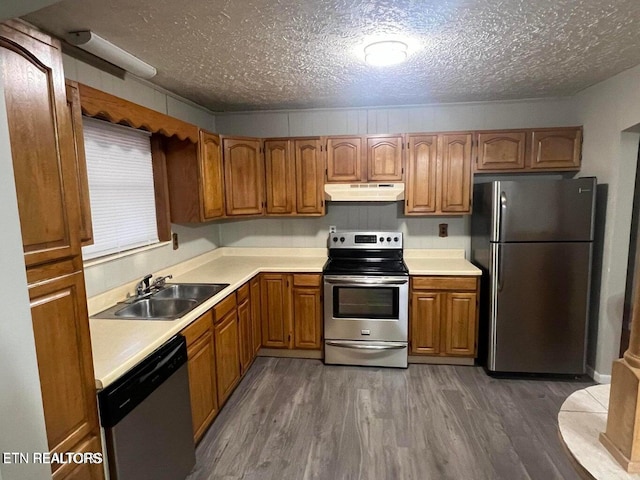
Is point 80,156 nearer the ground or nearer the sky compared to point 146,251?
nearer the sky

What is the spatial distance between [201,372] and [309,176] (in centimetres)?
202

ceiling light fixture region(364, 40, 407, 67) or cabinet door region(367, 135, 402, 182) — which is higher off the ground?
ceiling light fixture region(364, 40, 407, 67)

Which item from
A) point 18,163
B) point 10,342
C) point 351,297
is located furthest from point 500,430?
point 18,163

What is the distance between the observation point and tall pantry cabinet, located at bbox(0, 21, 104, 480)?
3.67ft

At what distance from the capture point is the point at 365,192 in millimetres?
3332

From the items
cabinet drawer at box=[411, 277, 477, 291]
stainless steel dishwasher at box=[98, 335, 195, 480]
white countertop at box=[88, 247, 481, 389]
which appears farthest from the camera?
cabinet drawer at box=[411, 277, 477, 291]

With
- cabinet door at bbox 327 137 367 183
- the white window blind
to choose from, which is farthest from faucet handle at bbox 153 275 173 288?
cabinet door at bbox 327 137 367 183

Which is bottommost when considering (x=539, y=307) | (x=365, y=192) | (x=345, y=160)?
(x=539, y=307)

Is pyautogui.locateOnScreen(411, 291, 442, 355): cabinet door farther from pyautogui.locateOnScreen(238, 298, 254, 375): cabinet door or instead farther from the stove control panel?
pyautogui.locateOnScreen(238, 298, 254, 375): cabinet door

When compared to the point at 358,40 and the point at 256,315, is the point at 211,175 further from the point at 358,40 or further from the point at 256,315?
the point at 358,40

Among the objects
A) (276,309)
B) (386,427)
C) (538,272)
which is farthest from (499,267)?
(276,309)

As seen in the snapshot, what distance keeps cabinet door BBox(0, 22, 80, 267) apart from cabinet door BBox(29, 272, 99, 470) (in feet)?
0.43

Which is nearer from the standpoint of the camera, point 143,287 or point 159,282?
point 143,287

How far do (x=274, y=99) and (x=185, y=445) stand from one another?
2.75m
